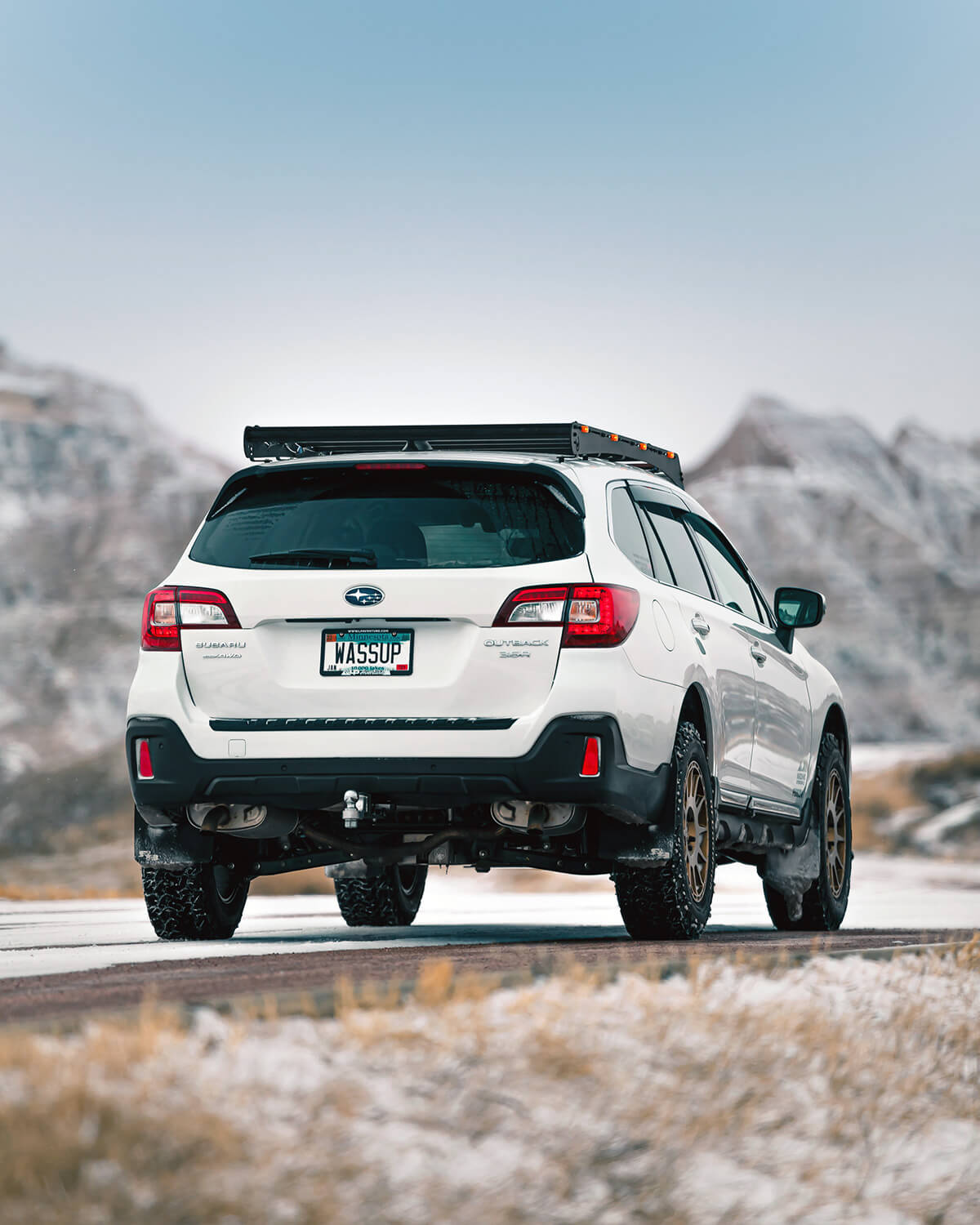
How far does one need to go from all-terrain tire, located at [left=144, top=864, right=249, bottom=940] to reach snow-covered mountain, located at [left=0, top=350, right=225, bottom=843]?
365 ft

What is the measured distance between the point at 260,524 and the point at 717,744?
7.44 feet

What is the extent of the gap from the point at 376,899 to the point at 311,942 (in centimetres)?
198

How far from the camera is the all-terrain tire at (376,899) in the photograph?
10.6 meters

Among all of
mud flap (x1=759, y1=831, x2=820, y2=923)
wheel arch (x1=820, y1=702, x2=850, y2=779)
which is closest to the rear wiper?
mud flap (x1=759, y1=831, x2=820, y2=923)

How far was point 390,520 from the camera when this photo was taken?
7.69m

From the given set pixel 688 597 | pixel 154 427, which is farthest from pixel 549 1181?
pixel 154 427

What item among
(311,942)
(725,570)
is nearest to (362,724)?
(311,942)

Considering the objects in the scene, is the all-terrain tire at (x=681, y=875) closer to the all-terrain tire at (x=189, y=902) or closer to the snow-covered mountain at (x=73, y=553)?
the all-terrain tire at (x=189, y=902)

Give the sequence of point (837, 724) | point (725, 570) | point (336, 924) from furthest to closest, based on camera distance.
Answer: point (336, 924) → point (837, 724) → point (725, 570)

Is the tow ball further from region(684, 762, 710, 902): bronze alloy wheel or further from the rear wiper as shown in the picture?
region(684, 762, 710, 902): bronze alloy wheel

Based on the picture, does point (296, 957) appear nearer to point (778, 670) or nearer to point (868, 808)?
point (778, 670)

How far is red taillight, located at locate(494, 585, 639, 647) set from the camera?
23.7ft

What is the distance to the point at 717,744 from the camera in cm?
848

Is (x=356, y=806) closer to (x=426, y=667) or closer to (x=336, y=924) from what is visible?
(x=426, y=667)
